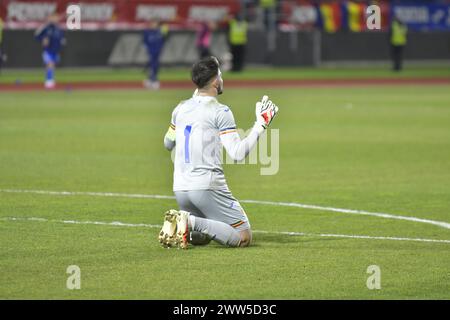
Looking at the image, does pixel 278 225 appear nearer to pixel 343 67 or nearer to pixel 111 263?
pixel 111 263

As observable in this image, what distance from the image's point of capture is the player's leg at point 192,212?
1048 centimetres

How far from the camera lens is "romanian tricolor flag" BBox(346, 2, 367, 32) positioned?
49.7 m

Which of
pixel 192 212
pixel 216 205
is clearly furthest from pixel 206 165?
pixel 192 212

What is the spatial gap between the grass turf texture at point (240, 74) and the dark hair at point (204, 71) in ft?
97.4

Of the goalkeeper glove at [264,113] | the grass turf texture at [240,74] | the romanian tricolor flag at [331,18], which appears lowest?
the grass turf texture at [240,74]

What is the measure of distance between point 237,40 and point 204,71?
3653cm

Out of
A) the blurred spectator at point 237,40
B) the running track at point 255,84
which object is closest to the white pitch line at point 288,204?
the running track at point 255,84

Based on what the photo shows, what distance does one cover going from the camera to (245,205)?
13688 mm

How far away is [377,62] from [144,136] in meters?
32.2

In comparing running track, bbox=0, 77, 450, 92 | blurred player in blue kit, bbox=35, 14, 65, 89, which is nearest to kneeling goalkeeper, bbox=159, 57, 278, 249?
running track, bbox=0, 77, 450, 92

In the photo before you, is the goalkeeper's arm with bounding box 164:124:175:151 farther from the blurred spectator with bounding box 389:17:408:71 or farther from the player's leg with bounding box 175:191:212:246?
the blurred spectator with bounding box 389:17:408:71

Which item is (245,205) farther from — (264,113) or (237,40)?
(237,40)

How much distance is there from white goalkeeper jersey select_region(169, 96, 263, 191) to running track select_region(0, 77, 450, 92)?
25.0 meters

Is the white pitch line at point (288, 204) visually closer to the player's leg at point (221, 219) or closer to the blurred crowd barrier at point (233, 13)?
the player's leg at point (221, 219)
